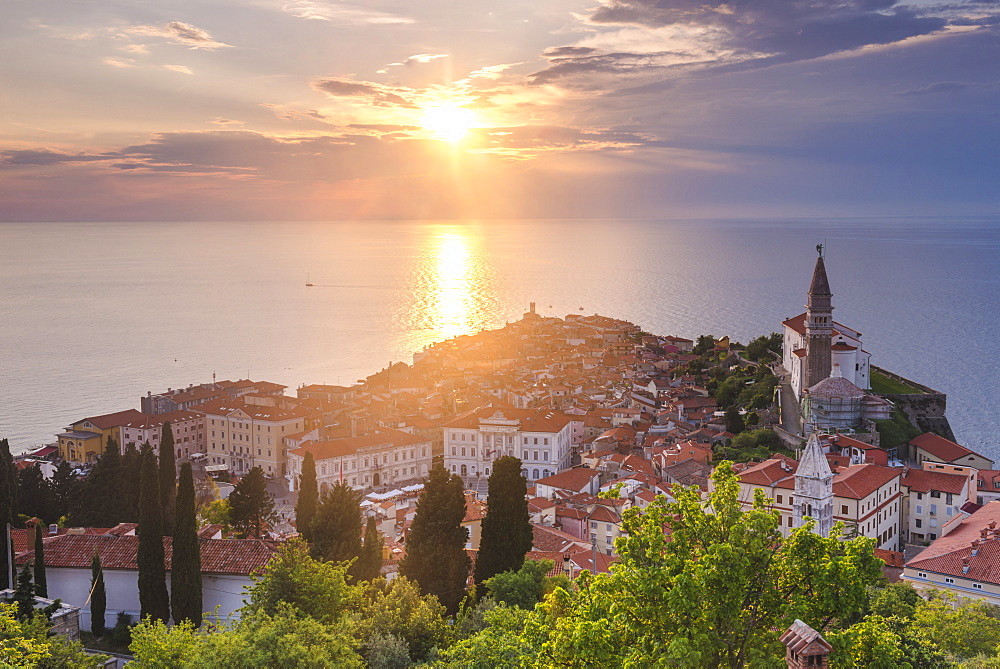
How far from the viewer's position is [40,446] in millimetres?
49281

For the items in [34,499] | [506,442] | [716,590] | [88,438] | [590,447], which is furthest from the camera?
[88,438]

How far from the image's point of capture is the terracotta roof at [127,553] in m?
18.4

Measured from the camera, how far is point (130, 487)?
27.8 m

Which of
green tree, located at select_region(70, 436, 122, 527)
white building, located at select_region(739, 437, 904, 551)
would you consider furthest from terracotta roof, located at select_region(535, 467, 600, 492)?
green tree, located at select_region(70, 436, 122, 527)

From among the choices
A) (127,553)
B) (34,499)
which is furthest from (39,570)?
(34,499)

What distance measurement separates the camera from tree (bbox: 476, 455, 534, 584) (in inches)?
720

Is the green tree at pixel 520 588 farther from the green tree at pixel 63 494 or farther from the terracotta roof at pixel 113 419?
the terracotta roof at pixel 113 419

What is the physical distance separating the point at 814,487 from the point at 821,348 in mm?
17238

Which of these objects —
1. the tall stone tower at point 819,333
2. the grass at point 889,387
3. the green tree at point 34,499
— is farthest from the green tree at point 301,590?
the grass at point 889,387

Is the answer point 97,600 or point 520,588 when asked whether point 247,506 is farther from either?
point 520,588

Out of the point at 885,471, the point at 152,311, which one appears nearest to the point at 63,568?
the point at 885,471

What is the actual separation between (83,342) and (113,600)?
2889 inches

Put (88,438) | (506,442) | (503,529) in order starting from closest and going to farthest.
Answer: (503,529) → (506,442) → (88,438)

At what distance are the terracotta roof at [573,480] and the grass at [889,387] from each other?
55.0 feet
